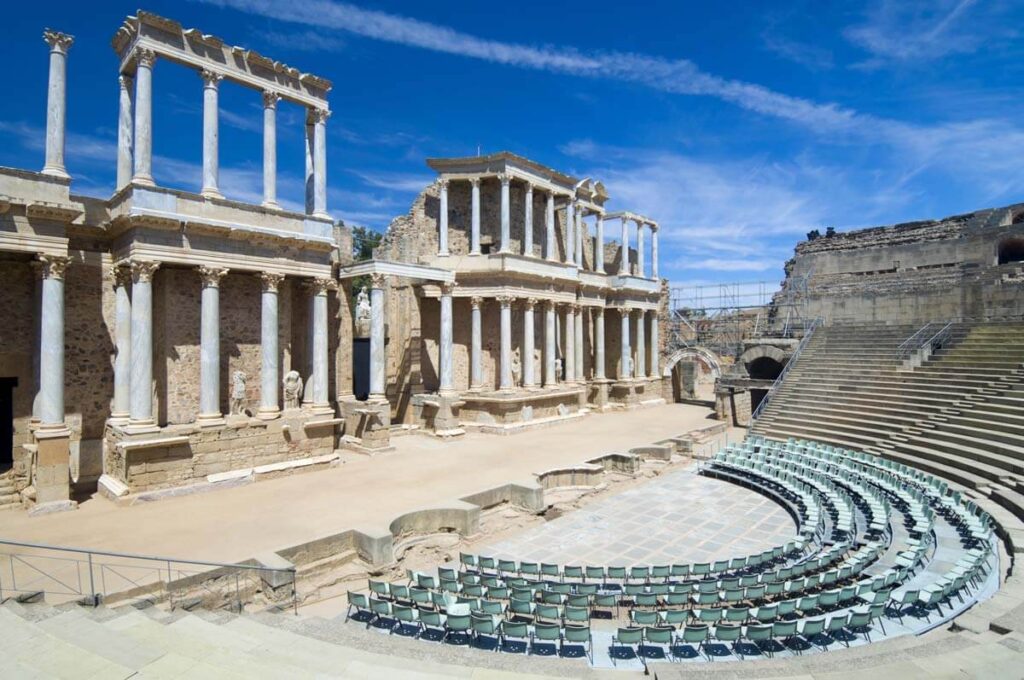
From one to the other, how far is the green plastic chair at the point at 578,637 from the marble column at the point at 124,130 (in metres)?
17.3

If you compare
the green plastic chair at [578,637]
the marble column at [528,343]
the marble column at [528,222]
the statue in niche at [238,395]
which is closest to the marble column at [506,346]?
the marble column at [528,343]

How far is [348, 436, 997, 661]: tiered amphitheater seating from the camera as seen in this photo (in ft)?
27.5

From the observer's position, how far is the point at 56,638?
284 inches

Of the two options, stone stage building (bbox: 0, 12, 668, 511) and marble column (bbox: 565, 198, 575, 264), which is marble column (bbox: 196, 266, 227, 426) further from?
marble column (bbox: 565, 198, 575, 264)

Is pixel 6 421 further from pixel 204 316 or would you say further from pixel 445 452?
pixel 445 452

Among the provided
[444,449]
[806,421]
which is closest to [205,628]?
[444,449]

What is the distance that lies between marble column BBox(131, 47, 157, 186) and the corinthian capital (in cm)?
159

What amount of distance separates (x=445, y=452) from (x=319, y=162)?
11.7m

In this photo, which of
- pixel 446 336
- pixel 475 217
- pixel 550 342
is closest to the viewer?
pixel 446 336

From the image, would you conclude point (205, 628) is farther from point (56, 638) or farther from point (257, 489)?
point (257, 489)

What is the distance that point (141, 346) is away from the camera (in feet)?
52.9

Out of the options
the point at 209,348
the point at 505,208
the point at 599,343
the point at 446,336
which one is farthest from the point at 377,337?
the point at 599,343

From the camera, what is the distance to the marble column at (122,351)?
1686cm

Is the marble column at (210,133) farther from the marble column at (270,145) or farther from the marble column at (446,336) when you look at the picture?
the marble column at (446,336)
